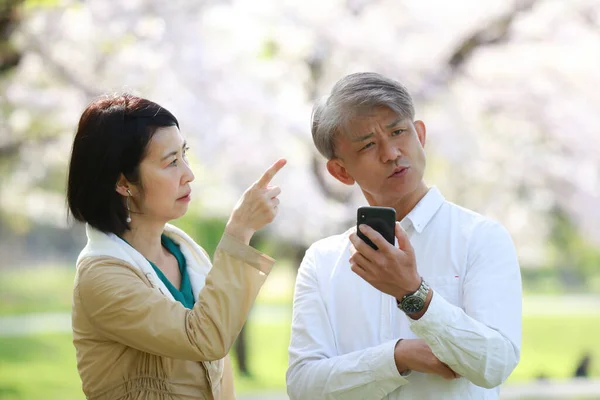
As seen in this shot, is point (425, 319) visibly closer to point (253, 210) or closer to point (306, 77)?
point (253, 210)

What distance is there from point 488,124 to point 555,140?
108cm

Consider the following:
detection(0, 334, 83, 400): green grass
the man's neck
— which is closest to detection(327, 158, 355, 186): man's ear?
the man's neck

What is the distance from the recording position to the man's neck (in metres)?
2.37

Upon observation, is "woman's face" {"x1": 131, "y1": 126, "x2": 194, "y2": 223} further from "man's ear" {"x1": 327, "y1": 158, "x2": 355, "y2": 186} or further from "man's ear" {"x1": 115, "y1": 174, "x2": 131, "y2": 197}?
"man's ear" {"x1": 327, "y1": 158, "x2": 355, "y2": 186}

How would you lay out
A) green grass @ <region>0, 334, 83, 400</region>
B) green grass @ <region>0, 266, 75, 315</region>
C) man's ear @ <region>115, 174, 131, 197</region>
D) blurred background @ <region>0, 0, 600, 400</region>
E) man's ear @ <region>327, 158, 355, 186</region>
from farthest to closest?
green grass @ <region>0, 266, 75, 315</region> < green grass @ <region>0, 334, 83, 400</region> < blurred background @ <region>0, 0, 600, 400</region> < man's ear @ <region>327, 158, 355, 186</region> < man's ear @ <region>115, 174, 131, 197</region>

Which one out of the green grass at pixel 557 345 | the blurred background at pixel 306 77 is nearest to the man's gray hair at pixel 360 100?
the blurred background at pixel 306 77

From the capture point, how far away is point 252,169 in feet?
24.1

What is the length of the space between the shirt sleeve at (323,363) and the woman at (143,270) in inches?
7.1

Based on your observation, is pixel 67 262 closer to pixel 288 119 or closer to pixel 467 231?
pixel 288 119

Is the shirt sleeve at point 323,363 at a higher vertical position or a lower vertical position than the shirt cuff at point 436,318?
lower

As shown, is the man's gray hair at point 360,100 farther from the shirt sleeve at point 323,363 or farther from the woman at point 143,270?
the shirt sleeve at point 323,363

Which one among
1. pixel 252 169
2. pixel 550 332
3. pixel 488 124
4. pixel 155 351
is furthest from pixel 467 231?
pixel 550 332

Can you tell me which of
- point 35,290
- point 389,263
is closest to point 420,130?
point 389,263

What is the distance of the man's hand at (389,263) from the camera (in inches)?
75.2
